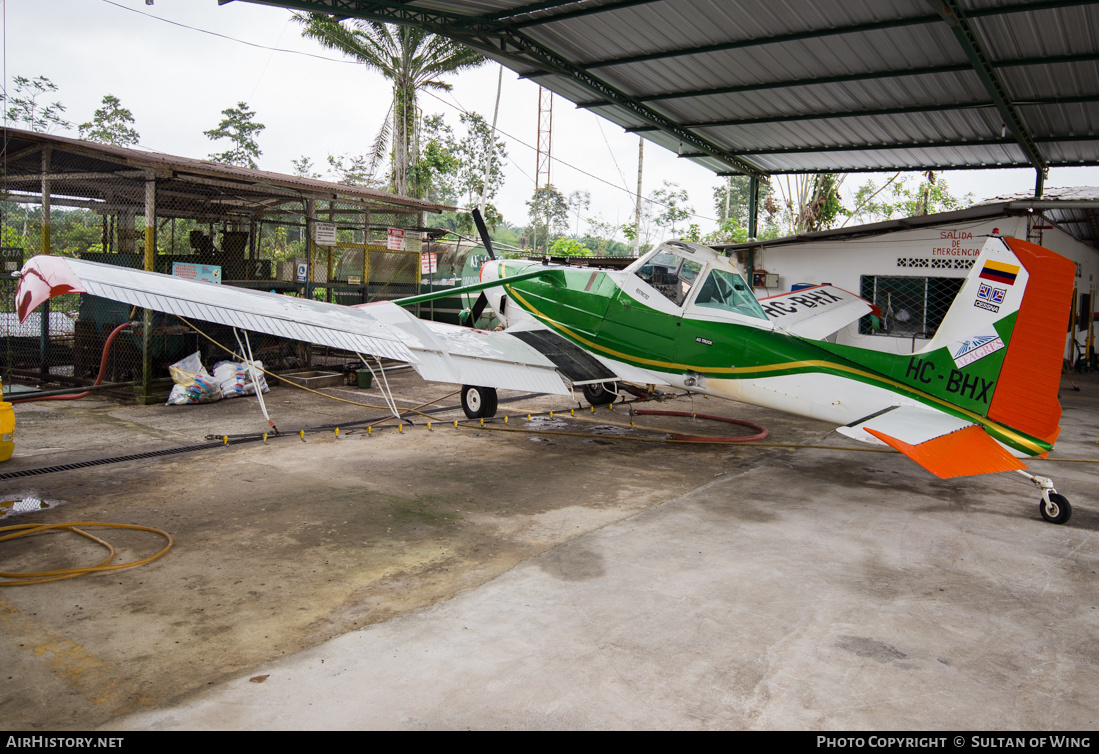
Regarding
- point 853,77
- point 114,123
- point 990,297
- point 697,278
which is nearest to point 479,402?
point 697,278

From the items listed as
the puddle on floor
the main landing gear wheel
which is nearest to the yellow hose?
the puddle on floor

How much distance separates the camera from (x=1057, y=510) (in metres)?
6.17

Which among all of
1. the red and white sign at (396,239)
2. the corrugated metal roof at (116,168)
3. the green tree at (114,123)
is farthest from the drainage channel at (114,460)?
the green tree at (114,123)

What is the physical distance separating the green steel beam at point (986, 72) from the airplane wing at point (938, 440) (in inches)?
229

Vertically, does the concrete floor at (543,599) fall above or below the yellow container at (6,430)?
below

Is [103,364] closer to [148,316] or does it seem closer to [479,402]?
[148,316]

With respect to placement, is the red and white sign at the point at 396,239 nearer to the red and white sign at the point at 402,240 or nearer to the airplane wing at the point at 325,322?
the red and white sign at the point at 402,240

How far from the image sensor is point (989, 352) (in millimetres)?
6168

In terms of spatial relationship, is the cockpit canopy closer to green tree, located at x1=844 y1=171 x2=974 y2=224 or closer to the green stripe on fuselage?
the green stripe on fuselage

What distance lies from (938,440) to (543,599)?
3689mm

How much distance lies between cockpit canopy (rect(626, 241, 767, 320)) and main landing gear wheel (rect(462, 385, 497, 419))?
2.66m

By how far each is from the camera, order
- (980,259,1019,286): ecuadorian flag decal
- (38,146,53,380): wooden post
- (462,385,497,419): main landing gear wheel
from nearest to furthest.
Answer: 1. (980,259,1019,286): ecuadorian flag decal
2. (462,385,497,419): main landing gear wheel
3. (38,146,53,380): wooden post

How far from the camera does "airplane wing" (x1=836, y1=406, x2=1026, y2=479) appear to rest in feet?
17.4

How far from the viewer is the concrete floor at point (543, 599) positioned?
10.6 ft
